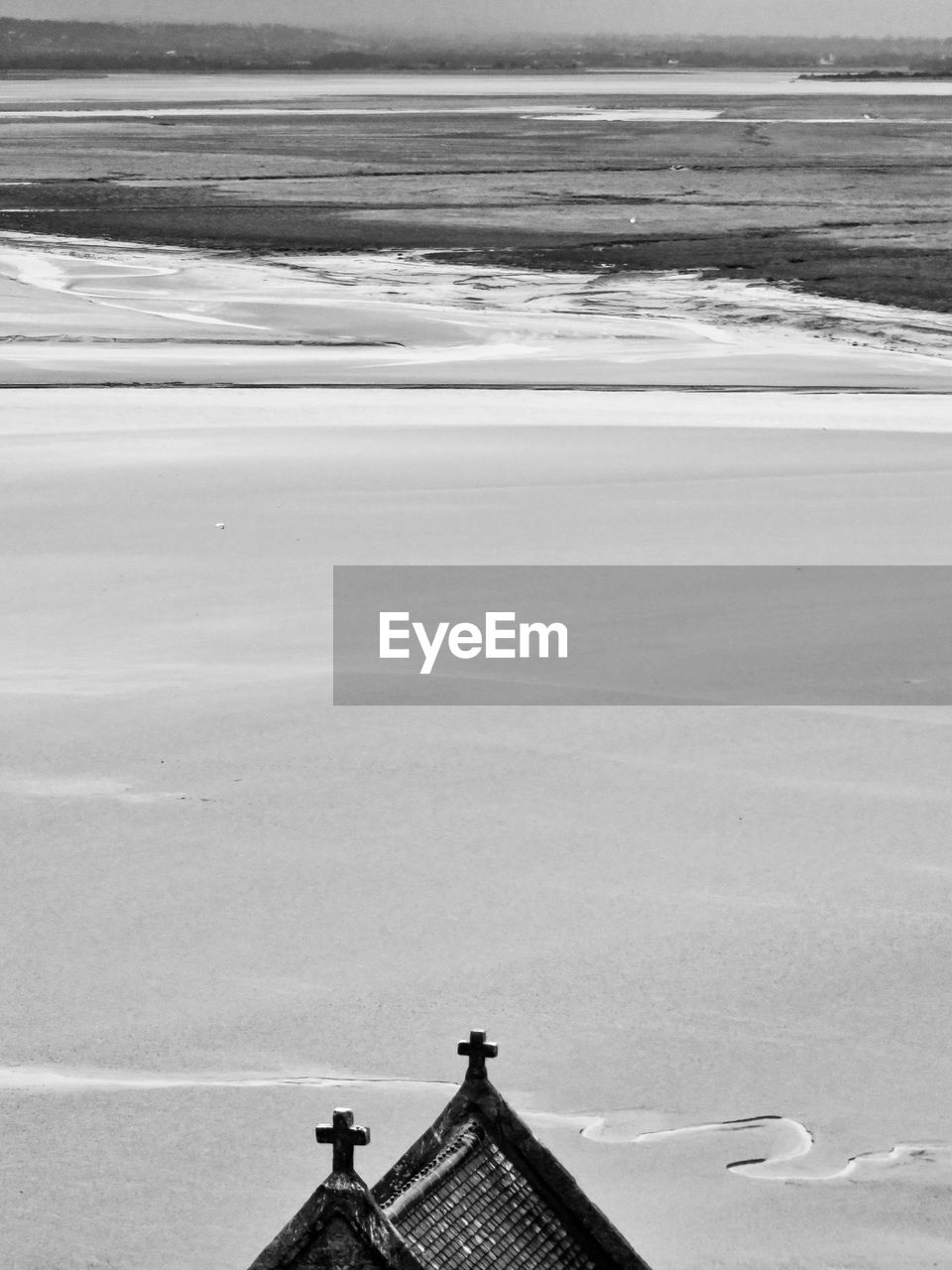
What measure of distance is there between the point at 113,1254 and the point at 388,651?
14.7 ft

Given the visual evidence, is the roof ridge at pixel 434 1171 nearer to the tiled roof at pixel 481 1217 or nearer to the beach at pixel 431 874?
the tiled roof at pixel 481 1217

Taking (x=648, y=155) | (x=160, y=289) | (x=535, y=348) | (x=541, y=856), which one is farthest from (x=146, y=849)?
(x=648, y=155)

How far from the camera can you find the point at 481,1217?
2.63 meters

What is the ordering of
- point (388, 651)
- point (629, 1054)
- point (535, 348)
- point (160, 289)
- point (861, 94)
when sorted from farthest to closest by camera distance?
1. point (861, 94)
2. point (160, 289)
3. point (535, 348)
4. point (388, 651)
5. point (629, 1054)

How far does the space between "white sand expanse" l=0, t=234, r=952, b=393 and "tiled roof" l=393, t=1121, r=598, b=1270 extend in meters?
13.3

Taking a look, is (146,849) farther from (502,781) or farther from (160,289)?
(160,289)

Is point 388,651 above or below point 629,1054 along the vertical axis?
above

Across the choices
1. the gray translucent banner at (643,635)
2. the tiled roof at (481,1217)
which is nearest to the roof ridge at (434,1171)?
the tiled roof at (481,1217)

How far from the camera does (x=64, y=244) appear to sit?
989 inches

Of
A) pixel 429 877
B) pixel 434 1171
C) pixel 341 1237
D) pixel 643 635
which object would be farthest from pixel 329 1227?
pixel 643 635

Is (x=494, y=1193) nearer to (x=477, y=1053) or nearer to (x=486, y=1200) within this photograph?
(x=486, y=1200)

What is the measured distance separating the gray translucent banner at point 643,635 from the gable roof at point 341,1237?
5.20 m
